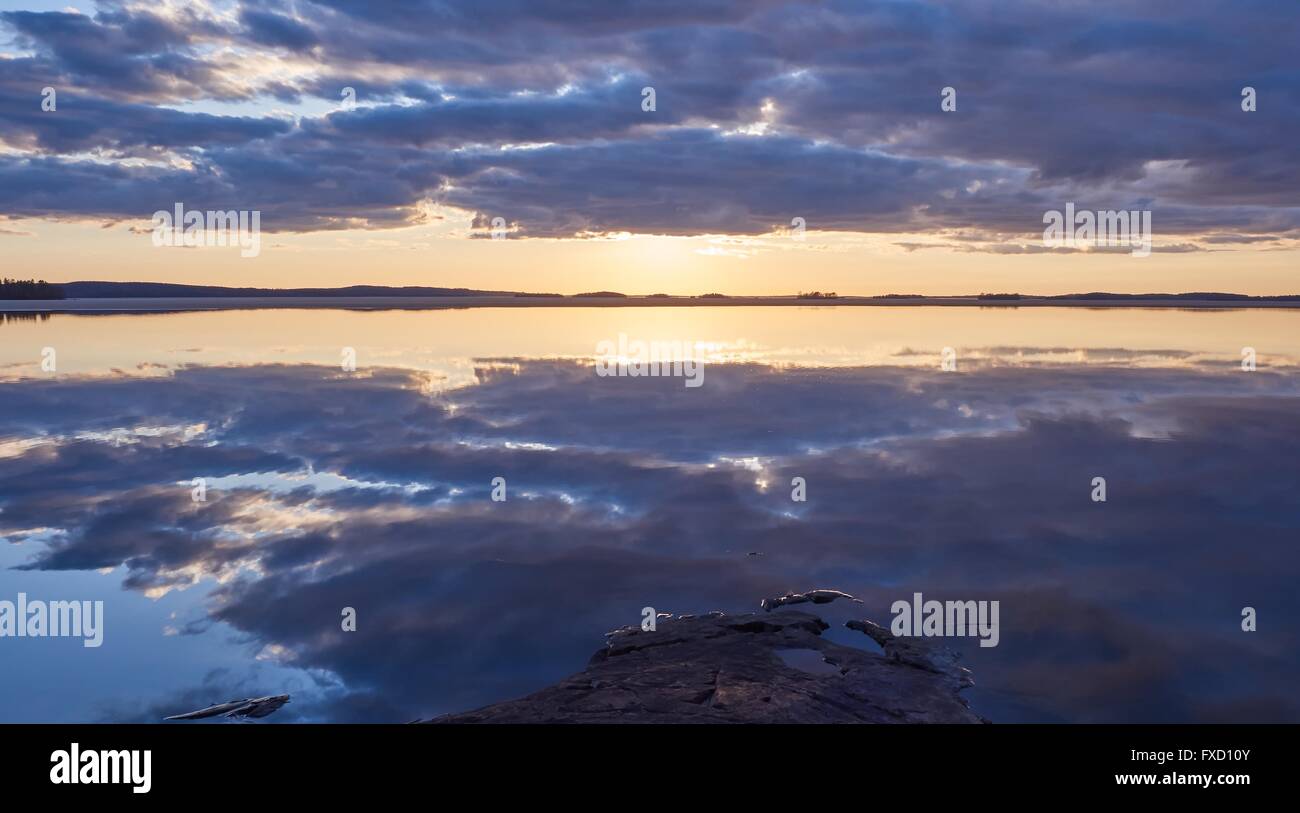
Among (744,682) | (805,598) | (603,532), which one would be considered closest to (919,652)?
(805,598)

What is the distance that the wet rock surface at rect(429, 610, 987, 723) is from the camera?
6230 millimetres

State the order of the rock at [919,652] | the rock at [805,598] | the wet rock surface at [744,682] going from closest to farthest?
the wet rock surface at [744,682] < the rock at [919,652] < the rock at [805,598]

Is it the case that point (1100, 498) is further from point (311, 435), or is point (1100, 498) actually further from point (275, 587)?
point (311, 435)

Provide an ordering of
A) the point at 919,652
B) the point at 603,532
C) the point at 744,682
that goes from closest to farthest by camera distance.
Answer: the point at 744,682, the point at 919,652, the point at 603,532

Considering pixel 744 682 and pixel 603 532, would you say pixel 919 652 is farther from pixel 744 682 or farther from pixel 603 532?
pixel 603 532

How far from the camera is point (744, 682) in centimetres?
672

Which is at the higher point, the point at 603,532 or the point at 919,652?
the point at 603,532

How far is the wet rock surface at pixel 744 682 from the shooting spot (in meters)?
6.23

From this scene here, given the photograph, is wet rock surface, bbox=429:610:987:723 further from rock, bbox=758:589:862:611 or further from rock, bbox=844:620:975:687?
rock, bbox=758:589:862:611

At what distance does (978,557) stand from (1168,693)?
3.19m

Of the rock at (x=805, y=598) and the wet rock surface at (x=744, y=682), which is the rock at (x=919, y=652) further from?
the rock at (x=805, y=598)

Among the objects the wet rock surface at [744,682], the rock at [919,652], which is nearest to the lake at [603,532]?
the rock at [919,652]
